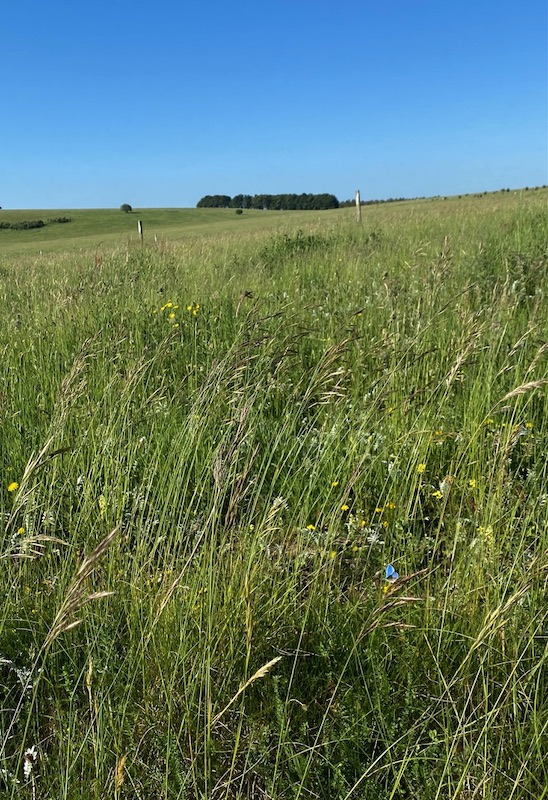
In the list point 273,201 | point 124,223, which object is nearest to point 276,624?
point 124,223

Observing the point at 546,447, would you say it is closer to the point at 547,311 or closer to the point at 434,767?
the point at 434,767

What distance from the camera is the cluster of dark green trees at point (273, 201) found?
83625 mm

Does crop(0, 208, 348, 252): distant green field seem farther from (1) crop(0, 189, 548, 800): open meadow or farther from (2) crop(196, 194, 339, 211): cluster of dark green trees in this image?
(1) crop(0, 189, 548, 800): open meadow

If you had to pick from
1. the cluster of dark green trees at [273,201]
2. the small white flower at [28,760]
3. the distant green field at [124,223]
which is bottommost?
the small white flower at [28,760]

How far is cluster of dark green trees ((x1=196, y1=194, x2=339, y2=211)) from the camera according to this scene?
8362 cm

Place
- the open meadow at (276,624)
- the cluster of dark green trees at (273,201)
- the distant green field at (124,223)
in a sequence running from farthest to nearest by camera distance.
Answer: the cluster of dark green trees at (273,201), the distant green field at (124,223), the open meadow at (276,624)

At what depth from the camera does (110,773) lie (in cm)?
109

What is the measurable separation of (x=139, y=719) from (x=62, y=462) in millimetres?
1074

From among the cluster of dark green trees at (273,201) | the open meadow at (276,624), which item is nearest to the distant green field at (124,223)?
the cluster of dark green trees at (273,201)

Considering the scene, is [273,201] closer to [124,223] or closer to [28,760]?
[124,223]

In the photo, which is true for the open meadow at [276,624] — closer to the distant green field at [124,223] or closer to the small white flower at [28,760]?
the small white flower at [28,760]

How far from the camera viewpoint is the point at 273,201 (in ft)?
287

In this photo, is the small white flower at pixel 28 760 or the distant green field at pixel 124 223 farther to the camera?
the distant green field at pixel 124 223

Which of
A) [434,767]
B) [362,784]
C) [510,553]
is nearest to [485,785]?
[434,767]
